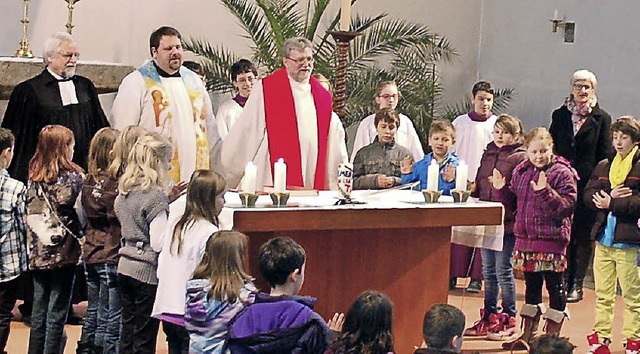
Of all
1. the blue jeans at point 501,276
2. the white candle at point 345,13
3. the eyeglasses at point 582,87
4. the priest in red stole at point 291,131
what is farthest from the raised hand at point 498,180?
the white candle at point 345,13

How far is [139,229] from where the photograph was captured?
17.4 feet

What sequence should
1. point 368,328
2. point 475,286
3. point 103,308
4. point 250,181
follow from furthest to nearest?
point 475,286
point 103,308
point 250,181
point 368,328

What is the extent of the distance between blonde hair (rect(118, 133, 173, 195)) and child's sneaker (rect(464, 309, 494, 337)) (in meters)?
2.49

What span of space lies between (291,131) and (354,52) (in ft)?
13.3

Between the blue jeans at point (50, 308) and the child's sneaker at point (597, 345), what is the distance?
2.77 meters

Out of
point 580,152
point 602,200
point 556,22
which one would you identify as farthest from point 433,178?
point 556,22

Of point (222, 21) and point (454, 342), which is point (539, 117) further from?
point (454, 342)

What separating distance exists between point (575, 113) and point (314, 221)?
3.67 m

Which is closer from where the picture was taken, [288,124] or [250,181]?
[250,181]

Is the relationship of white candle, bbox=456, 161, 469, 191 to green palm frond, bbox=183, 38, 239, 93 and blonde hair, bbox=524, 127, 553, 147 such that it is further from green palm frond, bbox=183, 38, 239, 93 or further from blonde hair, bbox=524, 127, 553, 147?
green palm frond, bbox=183, 38, 239, 93

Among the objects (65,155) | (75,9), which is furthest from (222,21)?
(65,155)

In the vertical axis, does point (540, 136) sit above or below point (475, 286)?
above

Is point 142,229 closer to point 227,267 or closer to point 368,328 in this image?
point 227,267

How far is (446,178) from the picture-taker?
6613 mm
